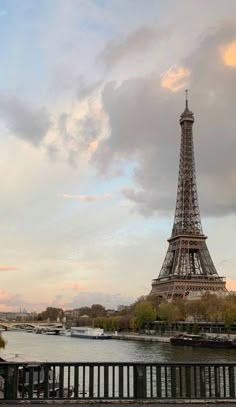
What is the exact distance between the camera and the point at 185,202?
135000 mm

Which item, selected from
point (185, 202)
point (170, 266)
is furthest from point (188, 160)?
point (170, 266)

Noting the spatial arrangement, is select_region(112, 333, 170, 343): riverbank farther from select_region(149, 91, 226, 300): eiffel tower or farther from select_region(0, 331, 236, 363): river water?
select_region(0, 331, 236, 363): river water

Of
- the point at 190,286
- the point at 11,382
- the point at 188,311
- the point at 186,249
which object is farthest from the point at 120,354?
the point at 186,249

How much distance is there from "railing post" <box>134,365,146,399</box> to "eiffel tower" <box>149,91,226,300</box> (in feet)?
345

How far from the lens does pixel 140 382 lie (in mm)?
12672

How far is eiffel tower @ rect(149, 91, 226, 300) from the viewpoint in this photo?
118375mm

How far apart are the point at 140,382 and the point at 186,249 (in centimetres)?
11055

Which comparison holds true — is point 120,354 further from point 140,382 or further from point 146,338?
point 140,382

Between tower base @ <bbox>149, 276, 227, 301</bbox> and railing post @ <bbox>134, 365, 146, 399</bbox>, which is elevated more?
tower base @ <bbox>149, 276, 227, 301</bbox>

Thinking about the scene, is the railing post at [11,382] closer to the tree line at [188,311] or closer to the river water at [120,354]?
the river water at [120,354]

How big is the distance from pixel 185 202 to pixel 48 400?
12409cm

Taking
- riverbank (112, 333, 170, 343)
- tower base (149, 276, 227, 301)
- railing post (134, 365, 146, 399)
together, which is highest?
tower base (149, 276, 227, 301)

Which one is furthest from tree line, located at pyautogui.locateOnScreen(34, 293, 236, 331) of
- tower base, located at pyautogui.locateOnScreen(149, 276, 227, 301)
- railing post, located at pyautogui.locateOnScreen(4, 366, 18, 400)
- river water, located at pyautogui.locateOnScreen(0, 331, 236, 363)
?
railing post, located at pyautogui.locateOnScreen(4, 366, 18, 400)

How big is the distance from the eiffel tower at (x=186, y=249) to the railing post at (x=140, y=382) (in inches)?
4134
